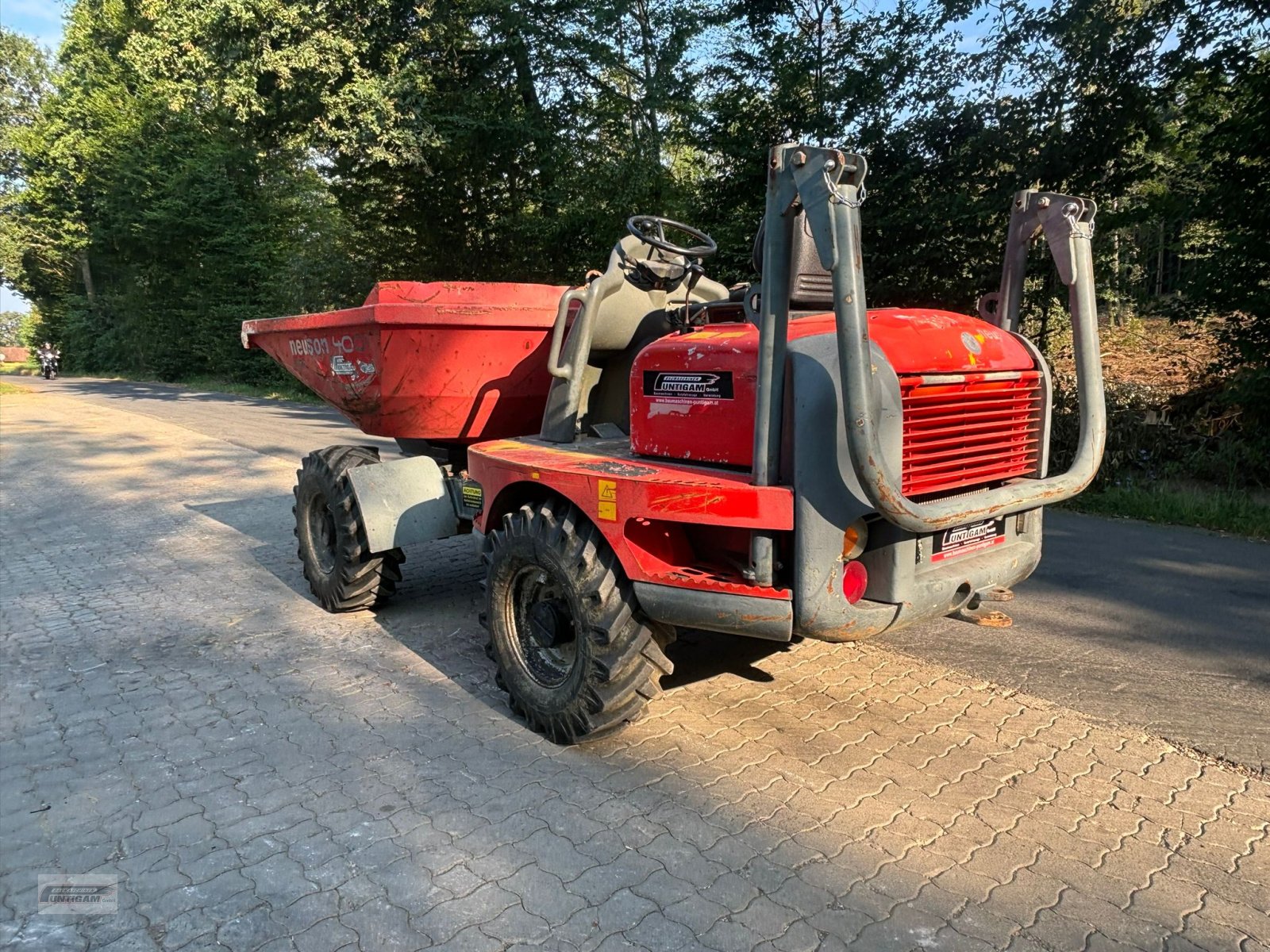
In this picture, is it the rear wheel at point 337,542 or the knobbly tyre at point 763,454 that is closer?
the knobbly tyre at point 763,454

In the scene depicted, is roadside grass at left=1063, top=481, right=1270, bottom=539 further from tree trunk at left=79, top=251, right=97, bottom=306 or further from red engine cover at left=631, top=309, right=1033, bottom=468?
tree trunk at left=79, top=251, right=97, bottom=306

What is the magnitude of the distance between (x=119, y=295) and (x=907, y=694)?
44.4 m

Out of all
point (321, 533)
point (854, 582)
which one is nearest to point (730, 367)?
point (854, 582)

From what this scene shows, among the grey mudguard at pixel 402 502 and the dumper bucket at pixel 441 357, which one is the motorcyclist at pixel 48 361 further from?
the grey mudguard at pixel 402 502

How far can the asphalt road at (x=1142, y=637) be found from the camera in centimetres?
402

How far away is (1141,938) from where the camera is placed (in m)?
2.51

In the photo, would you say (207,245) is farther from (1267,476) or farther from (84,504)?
(1267,476)

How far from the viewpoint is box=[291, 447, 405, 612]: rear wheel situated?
5293 millimetres

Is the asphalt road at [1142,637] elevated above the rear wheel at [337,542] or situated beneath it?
situated beneath

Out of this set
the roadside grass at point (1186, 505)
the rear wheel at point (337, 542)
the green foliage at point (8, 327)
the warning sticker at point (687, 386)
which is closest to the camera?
the warning sticker at point (687, 386)

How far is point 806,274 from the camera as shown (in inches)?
126

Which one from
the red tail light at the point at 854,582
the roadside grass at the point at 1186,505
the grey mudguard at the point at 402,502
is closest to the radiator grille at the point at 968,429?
the red tail light at the point at 854,582
